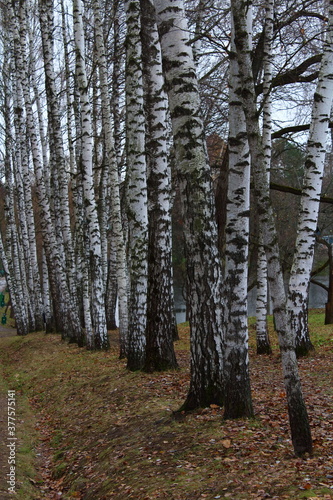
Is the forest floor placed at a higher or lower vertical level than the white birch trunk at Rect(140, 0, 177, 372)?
lower

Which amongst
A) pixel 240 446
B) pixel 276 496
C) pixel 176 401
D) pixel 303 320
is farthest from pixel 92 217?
pixel 276 496

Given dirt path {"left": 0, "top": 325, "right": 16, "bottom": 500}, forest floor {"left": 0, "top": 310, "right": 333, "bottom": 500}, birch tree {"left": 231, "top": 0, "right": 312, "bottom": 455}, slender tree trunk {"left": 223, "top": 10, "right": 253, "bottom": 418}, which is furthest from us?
dirt path {"left": 0, "top": 325, "right": 16, "bottom": 500}

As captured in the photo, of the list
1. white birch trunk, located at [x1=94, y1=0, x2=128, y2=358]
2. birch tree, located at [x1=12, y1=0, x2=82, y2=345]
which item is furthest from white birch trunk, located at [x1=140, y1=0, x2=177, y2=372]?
birch tree, located at [x1=12, y1=0, x2=82, y2=345]

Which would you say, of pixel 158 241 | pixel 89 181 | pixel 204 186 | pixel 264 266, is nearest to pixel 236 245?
Result: pixel 204 186

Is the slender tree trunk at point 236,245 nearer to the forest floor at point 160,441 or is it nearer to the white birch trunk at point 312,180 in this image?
the forest floor at point 160,441

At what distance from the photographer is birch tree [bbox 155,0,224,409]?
6.13m

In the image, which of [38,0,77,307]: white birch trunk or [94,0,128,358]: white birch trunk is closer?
[94,0,128,358]: white birch trunk

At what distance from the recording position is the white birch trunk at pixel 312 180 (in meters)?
9.20

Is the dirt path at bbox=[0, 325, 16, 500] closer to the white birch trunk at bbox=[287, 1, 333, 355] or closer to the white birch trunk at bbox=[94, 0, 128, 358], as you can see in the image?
the white birch trunk at bbox=[94, 0, 128, 358]

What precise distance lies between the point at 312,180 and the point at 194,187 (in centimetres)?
402

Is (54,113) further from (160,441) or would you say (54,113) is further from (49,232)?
(160,441)

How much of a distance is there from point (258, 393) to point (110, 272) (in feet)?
47.5

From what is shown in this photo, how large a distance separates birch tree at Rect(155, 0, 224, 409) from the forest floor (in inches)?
37.7

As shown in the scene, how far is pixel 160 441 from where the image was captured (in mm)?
6074
